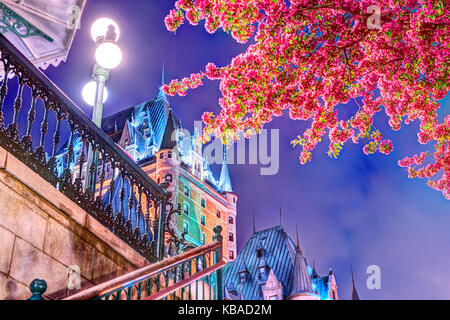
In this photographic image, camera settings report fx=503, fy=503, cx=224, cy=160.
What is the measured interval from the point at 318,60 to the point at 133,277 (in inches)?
235

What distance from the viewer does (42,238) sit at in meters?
5.57

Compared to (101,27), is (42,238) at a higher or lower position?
lower

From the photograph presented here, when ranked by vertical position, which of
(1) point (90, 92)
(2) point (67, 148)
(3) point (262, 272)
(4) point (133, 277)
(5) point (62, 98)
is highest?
(3) point (262, 272)

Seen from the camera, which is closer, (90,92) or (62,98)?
(62,98)

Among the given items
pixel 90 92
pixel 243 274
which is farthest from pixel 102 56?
pixel 243 274

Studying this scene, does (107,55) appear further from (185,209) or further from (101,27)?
(185,209)

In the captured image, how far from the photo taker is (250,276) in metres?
58.9

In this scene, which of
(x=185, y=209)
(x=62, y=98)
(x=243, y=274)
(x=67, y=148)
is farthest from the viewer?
(x=185, y=209)

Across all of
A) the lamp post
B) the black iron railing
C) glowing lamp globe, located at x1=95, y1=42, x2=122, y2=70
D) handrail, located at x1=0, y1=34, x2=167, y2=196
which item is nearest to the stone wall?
the black iron railing

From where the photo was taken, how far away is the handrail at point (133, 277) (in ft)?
14.4

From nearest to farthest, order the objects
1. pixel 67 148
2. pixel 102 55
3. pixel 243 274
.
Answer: pixel 67 148
pixel 102 55
pixel 243 274

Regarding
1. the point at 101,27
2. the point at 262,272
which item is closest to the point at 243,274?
the point at 262,272

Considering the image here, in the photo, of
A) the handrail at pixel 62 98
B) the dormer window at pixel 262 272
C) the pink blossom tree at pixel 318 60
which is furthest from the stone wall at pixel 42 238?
the dormer window at pixel 262 272
